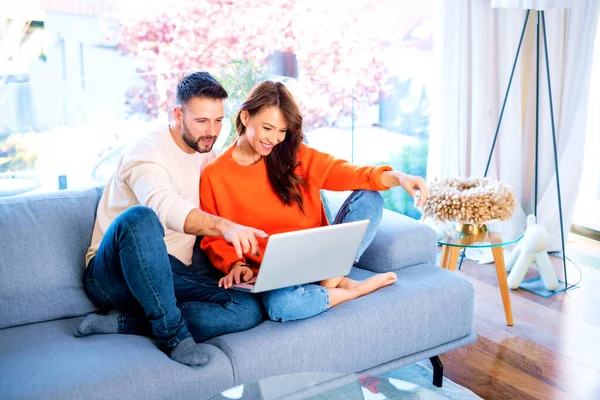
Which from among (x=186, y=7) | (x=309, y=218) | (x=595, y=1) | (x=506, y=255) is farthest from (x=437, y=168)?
(x=186, y=7)

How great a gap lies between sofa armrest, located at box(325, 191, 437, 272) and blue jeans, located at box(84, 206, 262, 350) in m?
0.57

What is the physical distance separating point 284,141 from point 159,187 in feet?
1.73

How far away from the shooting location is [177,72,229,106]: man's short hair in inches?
89.8

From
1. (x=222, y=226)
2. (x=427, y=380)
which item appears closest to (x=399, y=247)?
(x=427, y=380)

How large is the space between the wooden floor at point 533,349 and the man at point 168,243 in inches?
35.8

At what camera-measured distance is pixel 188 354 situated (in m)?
1.97

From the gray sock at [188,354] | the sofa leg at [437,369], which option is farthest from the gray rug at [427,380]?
→ the gray sock at [188,354]

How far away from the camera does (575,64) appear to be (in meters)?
3.74

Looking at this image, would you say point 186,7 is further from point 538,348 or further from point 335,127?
point 538,348

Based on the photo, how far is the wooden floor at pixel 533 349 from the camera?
2.53 m

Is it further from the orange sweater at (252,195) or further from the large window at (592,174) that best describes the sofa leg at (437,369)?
the large window at (592,174)

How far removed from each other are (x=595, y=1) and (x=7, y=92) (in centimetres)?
278

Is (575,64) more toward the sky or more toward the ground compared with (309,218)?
more toward the sky

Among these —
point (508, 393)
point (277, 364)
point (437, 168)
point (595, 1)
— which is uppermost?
point (595, 1)
